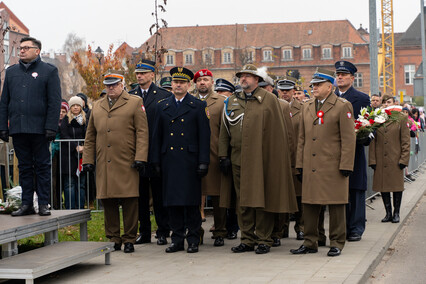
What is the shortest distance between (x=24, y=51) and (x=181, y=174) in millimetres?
2440

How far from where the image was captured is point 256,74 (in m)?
9.91

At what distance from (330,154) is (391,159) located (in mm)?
4280

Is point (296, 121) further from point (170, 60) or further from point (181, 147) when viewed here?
point (170, 60)

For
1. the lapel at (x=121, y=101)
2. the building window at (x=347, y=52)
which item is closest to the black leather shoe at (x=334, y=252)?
the lapel at (x=121, y=101)

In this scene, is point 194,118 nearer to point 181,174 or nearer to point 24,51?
point 181,174

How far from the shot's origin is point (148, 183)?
420 inches

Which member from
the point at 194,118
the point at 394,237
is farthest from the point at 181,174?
the point at 394,237

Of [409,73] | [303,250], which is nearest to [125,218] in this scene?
[303,250]

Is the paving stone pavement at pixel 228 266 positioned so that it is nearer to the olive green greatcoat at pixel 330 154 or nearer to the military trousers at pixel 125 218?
the military trousers at pixel 125 218

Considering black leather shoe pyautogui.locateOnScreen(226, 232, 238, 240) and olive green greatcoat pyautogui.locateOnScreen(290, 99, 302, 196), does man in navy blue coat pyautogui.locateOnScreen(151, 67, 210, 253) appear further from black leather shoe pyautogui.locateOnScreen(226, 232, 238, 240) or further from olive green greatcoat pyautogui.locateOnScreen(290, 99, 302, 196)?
olive green greatcoat pyautogui.locateOnScreen(290, 99, 302, 196)

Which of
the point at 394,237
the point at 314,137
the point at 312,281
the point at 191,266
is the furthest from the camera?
the point at 394,237

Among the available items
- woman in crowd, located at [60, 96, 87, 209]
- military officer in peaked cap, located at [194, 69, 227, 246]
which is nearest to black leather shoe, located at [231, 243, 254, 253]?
military officer in peaked cap, located at [194, 69, 227, 246]

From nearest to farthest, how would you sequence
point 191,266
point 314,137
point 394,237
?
1. point 191,266
2. point 314,137
3. point 394,237

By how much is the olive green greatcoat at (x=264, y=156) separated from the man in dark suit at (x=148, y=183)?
1372mm
